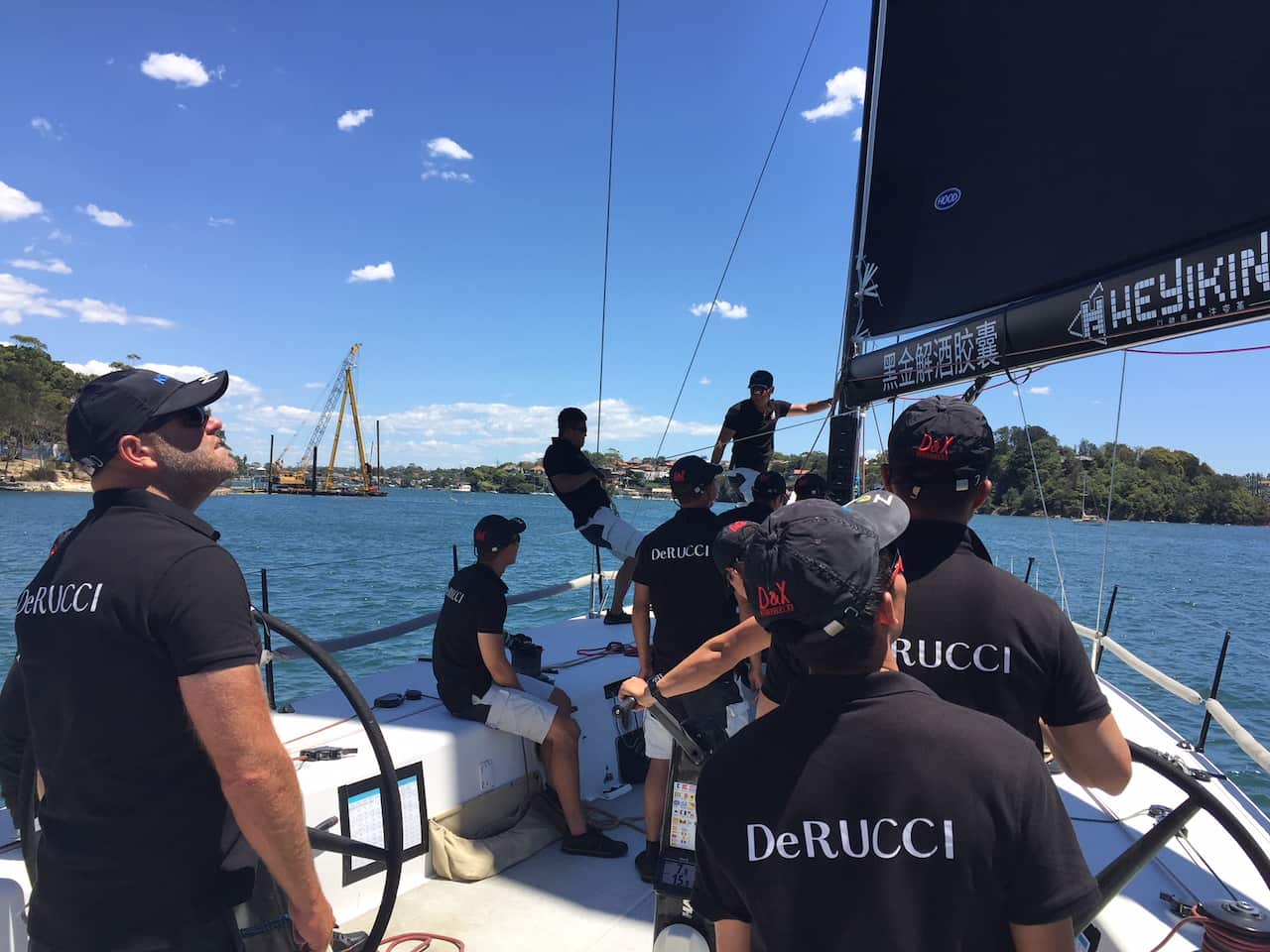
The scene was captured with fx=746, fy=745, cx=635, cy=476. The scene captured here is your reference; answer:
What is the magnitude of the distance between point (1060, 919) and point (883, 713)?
307mm

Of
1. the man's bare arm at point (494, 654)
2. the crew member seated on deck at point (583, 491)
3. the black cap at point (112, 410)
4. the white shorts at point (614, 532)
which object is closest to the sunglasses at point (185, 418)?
the black cap at point (112, 410)

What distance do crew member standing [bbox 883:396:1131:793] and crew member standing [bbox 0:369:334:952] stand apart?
125cm

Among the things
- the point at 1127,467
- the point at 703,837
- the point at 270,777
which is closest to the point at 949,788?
the point at 703,837

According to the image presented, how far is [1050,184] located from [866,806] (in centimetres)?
303

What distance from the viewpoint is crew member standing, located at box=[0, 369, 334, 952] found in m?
1.32

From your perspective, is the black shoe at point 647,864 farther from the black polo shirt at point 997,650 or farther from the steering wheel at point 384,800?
the black polo shirt at point 997,650

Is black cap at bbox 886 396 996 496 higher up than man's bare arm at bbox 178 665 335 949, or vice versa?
black cap at bbox 886 396 996 496

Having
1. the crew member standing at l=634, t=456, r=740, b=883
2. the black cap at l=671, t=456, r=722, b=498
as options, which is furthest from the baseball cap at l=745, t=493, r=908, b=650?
the black cap at l=671, t=456, r=722, b=498

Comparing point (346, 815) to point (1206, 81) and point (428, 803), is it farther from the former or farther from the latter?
point (1206, 81)

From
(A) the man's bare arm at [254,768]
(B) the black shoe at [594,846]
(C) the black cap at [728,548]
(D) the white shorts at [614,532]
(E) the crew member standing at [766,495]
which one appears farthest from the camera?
(D) the white shorts at [614,532]

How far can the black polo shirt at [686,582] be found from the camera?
10.4 ft

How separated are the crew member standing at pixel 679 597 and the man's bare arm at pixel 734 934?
201 centimetres

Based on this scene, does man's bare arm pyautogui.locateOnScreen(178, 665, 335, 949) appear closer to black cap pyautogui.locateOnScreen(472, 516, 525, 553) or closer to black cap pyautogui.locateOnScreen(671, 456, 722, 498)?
black cap pyautogui.locateOnScreen(472, 516, 525, 553)

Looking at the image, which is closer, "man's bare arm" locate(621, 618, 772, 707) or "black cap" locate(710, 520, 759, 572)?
"man's bare arm" locate(621, 618, 772, 707)
